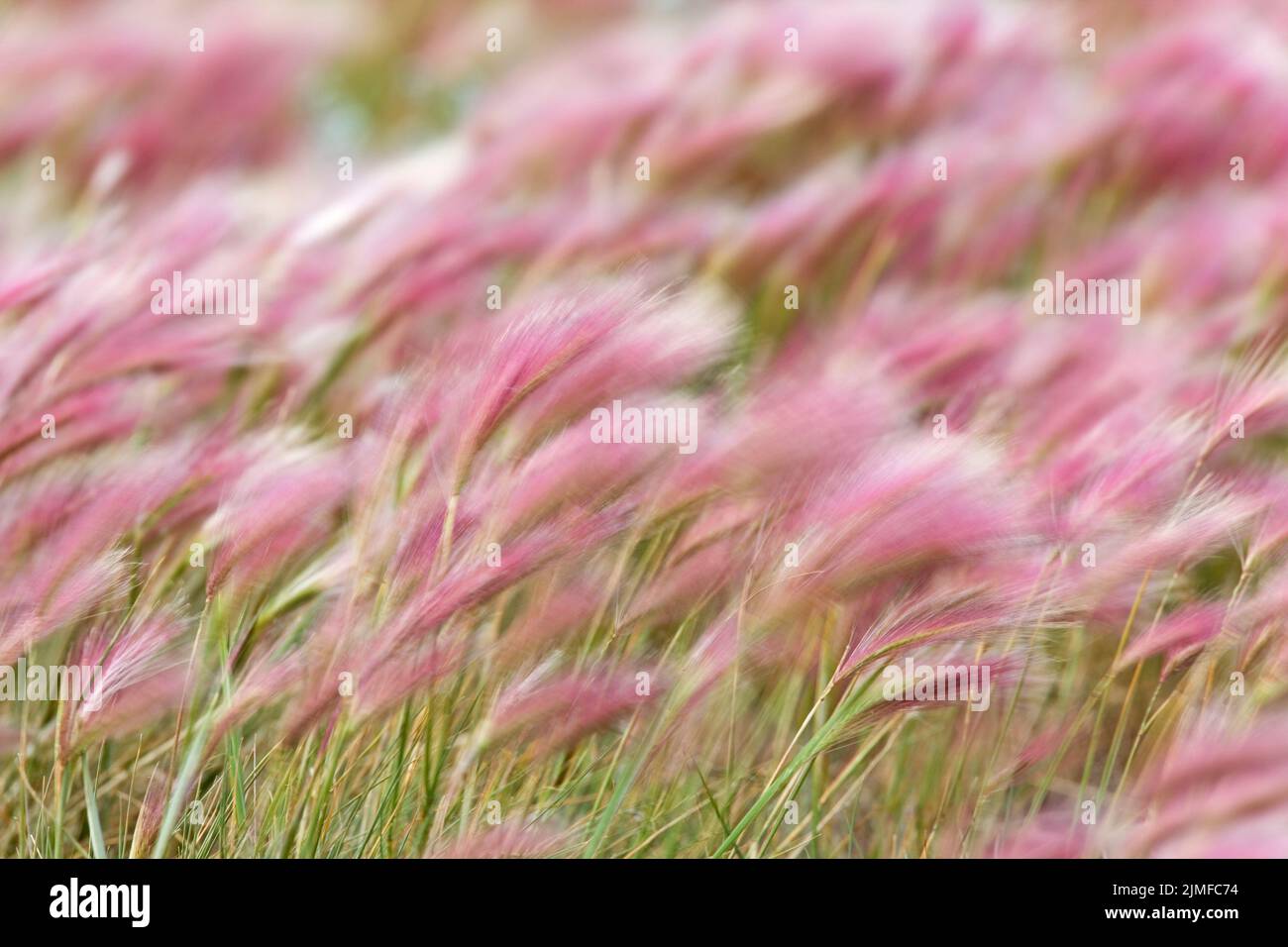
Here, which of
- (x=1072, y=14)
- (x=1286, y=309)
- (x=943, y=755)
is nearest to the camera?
(x=943, y=755)

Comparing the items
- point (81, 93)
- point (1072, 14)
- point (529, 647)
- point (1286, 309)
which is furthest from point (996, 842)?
point (1072, 14)

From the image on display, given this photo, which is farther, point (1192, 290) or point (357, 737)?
point (1192, 290)

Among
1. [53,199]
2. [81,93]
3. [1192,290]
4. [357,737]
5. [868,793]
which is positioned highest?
[81,93]

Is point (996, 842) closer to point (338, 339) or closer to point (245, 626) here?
point (245, 626)

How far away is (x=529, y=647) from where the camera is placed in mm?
1014

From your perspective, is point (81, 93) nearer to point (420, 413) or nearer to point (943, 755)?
point (420, 413)

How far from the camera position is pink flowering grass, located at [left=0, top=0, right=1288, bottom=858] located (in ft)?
3.14

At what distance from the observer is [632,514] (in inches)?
40.0

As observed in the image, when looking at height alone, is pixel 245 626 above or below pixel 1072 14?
below

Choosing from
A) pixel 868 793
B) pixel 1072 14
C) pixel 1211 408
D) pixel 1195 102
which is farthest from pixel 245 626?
pixel 1072 14

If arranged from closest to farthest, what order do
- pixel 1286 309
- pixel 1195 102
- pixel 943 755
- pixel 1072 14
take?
pixel 943 755, pixel 1286 309, pixel 1195 102, pixel 1072 14

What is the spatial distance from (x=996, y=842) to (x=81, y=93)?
1.20 m

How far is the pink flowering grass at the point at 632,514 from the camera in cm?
96

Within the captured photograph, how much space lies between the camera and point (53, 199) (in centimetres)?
162
